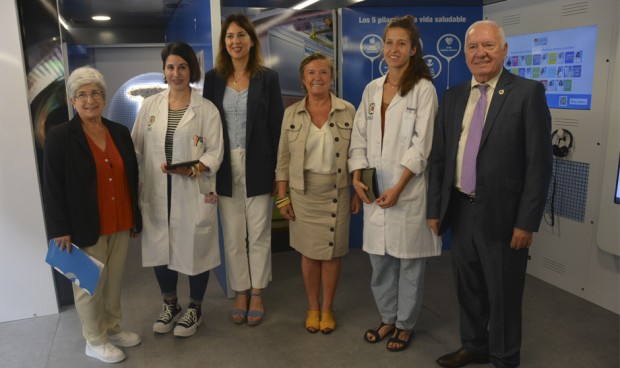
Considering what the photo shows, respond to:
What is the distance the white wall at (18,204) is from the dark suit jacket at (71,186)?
2.70 feet

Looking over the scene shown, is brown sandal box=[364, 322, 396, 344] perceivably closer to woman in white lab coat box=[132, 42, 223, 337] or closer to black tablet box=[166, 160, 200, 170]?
woman in white lab coat box=[132, 42, 223, 337]

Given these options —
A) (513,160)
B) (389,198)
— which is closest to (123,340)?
(389,198)

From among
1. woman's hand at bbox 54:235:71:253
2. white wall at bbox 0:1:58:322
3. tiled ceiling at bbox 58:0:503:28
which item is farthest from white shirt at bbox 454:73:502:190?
white wall at bbox 0:1:58:322

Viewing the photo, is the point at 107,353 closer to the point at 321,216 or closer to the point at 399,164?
the point at 321,216

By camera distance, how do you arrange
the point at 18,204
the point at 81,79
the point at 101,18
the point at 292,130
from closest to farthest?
the point at 81,79 < the point at 292,130 < the point at 18,204 < the point at 101,18

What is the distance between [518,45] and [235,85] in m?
2.24

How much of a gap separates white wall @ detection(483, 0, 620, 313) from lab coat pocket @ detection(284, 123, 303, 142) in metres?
1.95

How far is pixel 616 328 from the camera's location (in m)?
3.13

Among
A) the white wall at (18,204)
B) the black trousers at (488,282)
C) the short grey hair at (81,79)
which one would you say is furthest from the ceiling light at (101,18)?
the black trousers at (488,282)

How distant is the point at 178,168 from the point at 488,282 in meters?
1.68

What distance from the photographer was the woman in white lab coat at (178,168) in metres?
2.86

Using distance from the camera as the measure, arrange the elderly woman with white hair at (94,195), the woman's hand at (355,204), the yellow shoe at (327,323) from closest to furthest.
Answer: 1. the elderly woman with white hair at (94,195)
2. the woman's hand at (355,204)
3. the yellow shoe at (327,323)

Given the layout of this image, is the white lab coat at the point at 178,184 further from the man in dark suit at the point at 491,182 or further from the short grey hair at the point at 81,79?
the man in dark suit at the point at 491,182

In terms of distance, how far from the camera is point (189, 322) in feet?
10.1
